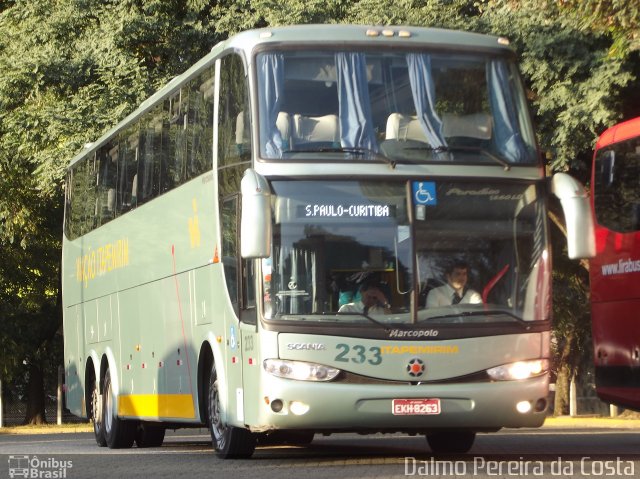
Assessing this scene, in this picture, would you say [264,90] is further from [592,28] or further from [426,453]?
[592,28]

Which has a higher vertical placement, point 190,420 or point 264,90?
point 264,90

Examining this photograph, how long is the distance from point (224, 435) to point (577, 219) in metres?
4.34

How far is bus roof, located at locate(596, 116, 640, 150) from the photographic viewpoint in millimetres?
18484

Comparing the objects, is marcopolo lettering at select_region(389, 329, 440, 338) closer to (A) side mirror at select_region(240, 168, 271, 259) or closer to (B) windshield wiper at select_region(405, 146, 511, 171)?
(A) side mirror at select_region(240, 168, 271, 259)

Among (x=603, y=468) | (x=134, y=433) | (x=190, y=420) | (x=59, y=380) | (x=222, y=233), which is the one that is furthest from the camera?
(x=59, y=380)

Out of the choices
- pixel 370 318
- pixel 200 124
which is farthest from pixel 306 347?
pixel 200 124

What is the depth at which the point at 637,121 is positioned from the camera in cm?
1852

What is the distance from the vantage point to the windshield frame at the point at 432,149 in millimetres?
15008

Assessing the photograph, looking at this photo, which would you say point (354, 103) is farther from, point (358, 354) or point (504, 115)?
point (358, 354)

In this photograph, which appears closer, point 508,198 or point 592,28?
point 508,198

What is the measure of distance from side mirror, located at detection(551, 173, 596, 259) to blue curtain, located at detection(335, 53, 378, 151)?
5.91 feet

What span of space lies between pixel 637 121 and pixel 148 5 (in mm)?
16488

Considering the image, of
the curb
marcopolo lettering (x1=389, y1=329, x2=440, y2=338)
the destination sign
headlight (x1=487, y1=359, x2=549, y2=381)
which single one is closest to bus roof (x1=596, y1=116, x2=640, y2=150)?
headlight (x1=487, y1=359, x2=549, y2=381)

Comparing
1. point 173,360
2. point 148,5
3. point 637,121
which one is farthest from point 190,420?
point 148,5
